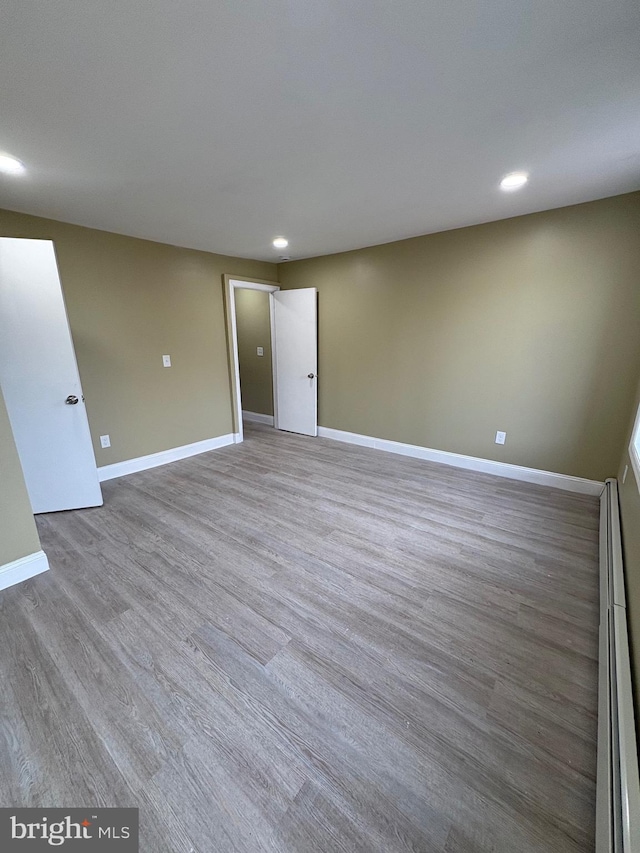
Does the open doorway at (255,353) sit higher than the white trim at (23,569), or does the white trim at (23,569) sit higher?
the open doorway at (255,353)

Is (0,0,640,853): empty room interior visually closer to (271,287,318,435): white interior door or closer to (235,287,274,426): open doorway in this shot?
(271,287,318,435): white interior door

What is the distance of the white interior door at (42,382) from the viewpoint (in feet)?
7.27

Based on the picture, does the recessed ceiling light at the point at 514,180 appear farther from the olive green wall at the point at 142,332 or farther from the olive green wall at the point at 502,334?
the olive green wall at the point at 142,332

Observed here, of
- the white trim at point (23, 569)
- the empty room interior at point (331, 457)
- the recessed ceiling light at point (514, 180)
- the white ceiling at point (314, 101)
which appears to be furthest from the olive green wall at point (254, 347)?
the white trim at point (23, 569)

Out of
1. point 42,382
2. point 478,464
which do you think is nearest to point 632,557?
point 478,464

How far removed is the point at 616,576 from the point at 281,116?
2723 millimetres

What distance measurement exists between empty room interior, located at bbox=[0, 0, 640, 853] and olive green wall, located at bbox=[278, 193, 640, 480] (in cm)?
3

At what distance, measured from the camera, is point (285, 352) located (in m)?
4.63

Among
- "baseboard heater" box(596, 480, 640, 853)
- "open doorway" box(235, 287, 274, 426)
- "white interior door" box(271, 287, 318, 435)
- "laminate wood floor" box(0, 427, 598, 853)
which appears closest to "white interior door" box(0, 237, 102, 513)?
"laminate wood floor" box(0, 427, 598, 853)

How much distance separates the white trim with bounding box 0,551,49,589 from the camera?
1.85 metres

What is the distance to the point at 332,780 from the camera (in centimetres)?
103

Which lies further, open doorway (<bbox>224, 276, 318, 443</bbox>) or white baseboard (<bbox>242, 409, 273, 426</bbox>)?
white baseboard (<bbox>242, 409, 273, 426</bbox>)

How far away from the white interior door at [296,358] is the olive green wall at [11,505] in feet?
10.5

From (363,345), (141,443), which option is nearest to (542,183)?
(363,345)
